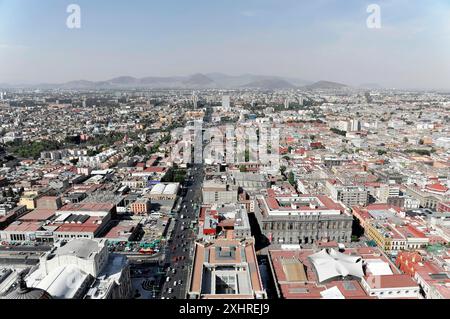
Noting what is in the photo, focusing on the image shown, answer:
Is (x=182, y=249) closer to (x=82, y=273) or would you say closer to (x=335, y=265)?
(x=82, y=273)

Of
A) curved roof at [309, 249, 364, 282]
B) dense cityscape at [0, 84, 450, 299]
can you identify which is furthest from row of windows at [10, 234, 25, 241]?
curved roof at [309, 249, 364, 282]

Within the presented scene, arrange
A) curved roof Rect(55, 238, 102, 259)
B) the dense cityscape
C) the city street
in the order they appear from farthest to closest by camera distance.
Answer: the city street
the dense cityscape
curved roof Rect(55, 238, 102, 259)

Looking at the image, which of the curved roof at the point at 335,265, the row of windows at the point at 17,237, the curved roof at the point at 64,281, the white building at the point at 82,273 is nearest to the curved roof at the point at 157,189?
the row of windows at the point at 17,237

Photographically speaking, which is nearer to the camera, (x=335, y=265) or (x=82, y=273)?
(x=82, y=273)

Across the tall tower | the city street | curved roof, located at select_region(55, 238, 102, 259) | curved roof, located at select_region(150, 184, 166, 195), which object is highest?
the tall tower

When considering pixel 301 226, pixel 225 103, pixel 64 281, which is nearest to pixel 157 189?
pixel 301 226

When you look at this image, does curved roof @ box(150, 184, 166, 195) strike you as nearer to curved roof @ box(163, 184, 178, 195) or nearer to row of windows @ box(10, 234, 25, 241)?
curved roof @ box(163, 184, 178, 195)
